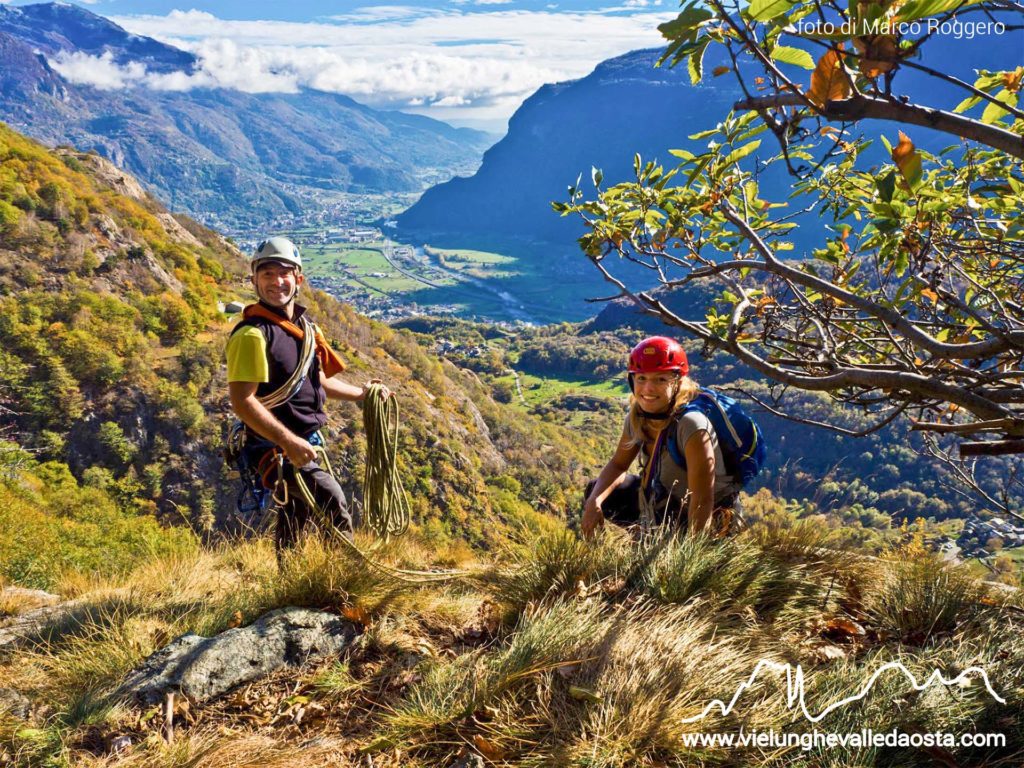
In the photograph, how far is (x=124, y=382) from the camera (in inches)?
1081

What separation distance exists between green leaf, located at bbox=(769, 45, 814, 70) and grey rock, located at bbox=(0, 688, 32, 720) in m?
3.35

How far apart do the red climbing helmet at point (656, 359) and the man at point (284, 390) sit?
1.66m

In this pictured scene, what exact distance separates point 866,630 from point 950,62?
25103 cm

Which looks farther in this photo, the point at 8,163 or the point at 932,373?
the point at 8,163

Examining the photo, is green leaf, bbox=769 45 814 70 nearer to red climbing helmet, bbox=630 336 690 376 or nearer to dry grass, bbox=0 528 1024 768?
red climbing helmet, bbox=630 336 690 376

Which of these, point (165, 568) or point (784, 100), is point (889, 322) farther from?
point (165, 568)

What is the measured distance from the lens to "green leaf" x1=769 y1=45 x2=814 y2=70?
159cm

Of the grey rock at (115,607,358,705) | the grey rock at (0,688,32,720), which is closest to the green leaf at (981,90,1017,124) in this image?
the grey rock at (115,607,358,705)

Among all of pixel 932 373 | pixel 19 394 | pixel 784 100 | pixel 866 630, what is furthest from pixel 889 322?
pixel 19 394

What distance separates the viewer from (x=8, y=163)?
113 ft

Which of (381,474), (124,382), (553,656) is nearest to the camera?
(553,656)

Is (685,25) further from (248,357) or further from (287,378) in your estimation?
(287,378)

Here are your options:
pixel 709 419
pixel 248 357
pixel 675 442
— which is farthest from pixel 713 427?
pixel 248 357

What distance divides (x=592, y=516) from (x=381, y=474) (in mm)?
1266
